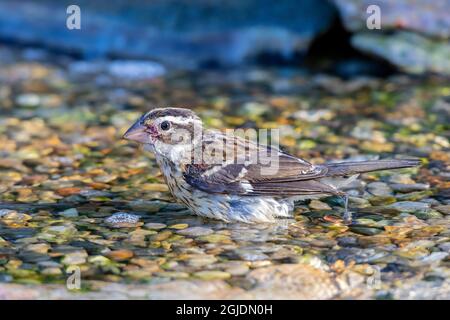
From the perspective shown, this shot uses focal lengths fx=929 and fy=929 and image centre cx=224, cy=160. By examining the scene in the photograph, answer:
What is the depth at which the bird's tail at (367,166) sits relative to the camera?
6129 mm

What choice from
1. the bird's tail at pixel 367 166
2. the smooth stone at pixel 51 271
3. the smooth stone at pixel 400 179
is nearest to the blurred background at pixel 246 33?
the smooth stone at pixel 400 179

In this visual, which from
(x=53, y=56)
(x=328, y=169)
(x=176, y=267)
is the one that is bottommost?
(x=176, y=267)

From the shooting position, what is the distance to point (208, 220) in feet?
20.7

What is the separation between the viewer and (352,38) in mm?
10492

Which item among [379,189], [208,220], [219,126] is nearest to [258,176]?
[208,220]

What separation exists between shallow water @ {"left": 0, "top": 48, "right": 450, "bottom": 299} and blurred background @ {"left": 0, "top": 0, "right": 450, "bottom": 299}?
0.06ft

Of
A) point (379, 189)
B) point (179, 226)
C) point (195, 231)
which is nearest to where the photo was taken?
point (195, 231)

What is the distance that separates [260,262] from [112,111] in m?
3.95

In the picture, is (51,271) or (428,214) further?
(428,214)

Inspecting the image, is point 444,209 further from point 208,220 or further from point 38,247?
point 38,247

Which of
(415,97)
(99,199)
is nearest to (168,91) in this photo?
(415,97)

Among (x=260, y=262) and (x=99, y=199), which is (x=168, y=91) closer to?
(x=99, y=199)

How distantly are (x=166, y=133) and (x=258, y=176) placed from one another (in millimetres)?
730

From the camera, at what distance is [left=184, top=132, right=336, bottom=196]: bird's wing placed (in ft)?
20.1
